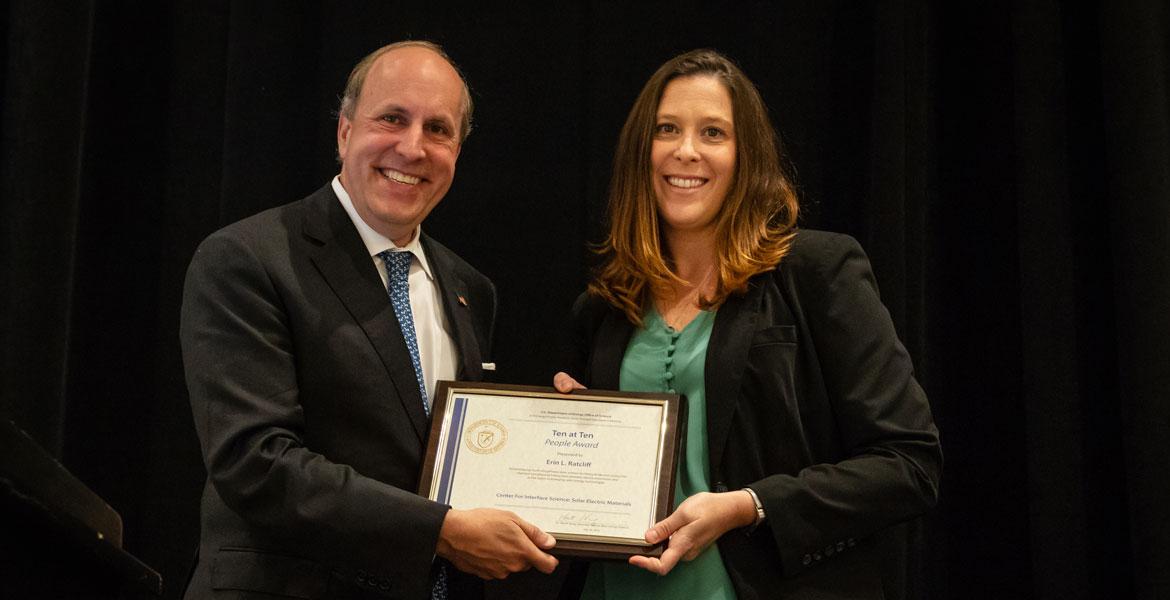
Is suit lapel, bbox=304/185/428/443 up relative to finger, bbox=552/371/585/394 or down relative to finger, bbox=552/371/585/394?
up

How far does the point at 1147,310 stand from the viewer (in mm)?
2973

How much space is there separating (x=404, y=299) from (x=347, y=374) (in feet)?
0.97

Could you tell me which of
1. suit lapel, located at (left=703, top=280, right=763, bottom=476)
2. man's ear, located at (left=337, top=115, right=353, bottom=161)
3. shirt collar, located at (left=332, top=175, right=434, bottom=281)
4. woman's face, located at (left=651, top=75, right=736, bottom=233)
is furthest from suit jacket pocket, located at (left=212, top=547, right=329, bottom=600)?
woman's face, located at (left=651, top=75, right=736, bottom=233)

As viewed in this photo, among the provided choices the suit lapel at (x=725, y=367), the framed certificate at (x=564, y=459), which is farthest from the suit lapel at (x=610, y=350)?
the suit lapel at (x=725, y=367)

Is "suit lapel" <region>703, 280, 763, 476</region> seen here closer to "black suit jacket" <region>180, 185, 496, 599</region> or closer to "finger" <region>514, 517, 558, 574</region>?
"finger" <region>514, 517, 558, 574</region>

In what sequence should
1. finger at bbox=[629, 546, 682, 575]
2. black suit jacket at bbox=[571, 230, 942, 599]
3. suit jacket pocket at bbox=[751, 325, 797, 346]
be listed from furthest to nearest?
suit jacket pocket at bbox=[751, 325, 797, 346] < black suit jacket at bbox=[571, 230, 942, 599] < finger at bbox=[629, 546, 682, 575]

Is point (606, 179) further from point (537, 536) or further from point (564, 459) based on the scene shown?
point (537, 536)

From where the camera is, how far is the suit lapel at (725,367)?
2.37 meters

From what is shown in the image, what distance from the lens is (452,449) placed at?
2439 millimetres

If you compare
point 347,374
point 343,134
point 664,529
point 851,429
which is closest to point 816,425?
point 851,429

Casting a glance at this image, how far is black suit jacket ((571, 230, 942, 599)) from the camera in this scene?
231cm

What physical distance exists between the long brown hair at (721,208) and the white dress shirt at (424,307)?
38cm

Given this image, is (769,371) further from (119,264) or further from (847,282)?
(119,264)

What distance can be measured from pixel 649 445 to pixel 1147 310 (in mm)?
1493
